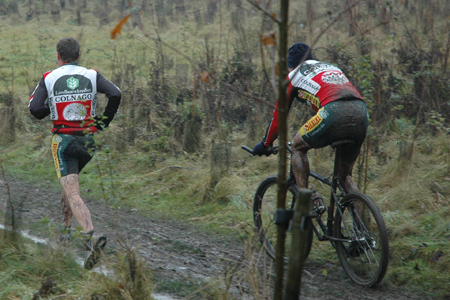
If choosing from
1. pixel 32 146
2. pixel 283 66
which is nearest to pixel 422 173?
pixel 283 66

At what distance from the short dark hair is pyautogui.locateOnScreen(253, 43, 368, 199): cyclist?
1.93 m

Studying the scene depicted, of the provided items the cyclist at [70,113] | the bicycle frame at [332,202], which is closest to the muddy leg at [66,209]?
the cyclist at [70,113]

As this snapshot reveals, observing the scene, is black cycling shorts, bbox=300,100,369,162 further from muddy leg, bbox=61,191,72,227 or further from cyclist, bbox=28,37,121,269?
muddy leg, bbox=61,191,72,227

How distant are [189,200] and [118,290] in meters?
3.49

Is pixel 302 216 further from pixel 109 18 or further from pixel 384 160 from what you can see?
pixel 109 18

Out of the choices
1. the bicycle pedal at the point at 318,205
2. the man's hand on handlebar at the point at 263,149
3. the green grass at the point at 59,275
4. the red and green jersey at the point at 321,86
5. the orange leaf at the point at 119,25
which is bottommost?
the green grass at the point at 59,275

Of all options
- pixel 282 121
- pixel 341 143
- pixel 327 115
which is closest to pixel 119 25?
pixel 282 121

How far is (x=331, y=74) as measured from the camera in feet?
13.7

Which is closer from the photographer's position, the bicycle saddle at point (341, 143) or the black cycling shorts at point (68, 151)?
the bicycle saddle at point (341, 143)

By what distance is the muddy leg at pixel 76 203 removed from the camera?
4.27 meters

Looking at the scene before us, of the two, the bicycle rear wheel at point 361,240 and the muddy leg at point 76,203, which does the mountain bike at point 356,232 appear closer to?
the bicycle rear wheel at point 361,240

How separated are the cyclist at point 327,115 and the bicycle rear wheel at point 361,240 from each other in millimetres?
222

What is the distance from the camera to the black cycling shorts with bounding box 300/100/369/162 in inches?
157

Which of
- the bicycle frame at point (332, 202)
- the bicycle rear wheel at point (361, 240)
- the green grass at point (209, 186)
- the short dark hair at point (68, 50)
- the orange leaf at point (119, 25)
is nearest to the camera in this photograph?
the orange leaf at point (119, 25)
